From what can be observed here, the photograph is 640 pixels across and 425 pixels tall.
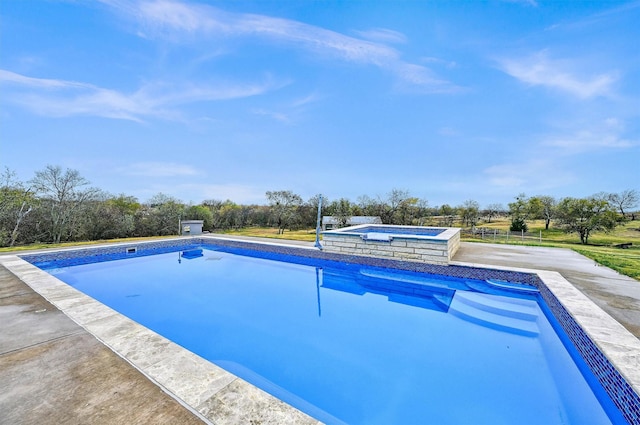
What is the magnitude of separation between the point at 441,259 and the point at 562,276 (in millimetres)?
2074

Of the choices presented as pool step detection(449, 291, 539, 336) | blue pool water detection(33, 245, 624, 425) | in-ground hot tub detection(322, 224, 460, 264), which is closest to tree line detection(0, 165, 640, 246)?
in-ground hot tub detection(322, 224, 460, 264)

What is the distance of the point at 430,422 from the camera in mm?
2102

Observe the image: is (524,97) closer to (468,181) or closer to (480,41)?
(480,41)

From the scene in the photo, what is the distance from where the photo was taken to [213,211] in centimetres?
1683

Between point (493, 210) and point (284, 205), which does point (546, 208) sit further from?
point (284, 205)

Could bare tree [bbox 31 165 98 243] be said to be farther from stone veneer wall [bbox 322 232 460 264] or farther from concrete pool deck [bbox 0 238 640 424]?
stone veneer wall [bbox 322 232 460 264]

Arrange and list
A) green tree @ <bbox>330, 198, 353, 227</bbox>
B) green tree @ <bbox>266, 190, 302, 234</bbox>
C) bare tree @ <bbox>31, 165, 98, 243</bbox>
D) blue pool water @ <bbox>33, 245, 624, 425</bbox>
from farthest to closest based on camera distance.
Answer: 1. green tree @ <bbox>266, 190, 302, 234</bbox>
2. green tree @ <bbox>330, 198, 353, 227</bbox>
3. bare tree @ <bbox>31, 165, 98, 243</bbox>
4. blue pool water @ <bbox>33, 245, 624, 425</bbox>

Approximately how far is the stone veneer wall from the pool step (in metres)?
1.26

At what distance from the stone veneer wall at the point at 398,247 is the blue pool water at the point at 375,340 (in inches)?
19.7

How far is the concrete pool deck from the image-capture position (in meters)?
1.44

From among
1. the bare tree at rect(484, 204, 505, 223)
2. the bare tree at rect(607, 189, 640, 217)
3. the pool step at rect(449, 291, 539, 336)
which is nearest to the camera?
the pool step at rect(449, 291, 539, 336)

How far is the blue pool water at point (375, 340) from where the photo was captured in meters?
2.29

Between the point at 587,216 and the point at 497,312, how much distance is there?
2099 centimetres

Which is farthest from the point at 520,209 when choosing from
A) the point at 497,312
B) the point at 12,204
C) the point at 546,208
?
the point at 12,204
